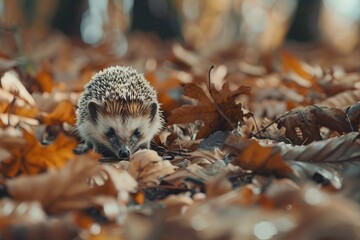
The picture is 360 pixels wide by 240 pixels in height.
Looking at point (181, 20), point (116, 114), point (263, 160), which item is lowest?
point (181, 20)

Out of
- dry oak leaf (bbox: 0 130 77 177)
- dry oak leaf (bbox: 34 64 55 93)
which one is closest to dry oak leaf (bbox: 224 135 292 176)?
dry oak leaf (bbox: 0 130 77 177)

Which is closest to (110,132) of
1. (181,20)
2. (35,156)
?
(35,156)

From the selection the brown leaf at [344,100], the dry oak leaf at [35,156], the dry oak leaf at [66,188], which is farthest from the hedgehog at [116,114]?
the dry oak leaf at [66,188]

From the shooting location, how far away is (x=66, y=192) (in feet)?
8.51

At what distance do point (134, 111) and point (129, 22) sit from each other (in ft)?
31.4

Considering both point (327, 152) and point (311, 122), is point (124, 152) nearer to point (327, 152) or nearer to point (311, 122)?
point (311, 122)

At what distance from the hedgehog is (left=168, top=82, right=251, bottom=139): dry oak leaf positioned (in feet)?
1.17

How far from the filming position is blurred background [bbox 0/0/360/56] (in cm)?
1231

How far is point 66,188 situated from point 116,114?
1.75m

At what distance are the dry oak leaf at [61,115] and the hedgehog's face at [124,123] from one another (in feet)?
0.69

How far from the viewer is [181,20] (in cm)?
1336

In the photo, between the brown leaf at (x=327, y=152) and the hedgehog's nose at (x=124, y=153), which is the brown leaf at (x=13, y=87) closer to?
the hedgehog's nose at (x=124, y=153)

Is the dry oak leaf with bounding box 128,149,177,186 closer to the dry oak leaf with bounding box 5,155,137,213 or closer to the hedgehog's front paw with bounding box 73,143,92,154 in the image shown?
the dry oak leaf with bounding box 5,155,137,213

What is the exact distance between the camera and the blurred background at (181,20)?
12.3m
